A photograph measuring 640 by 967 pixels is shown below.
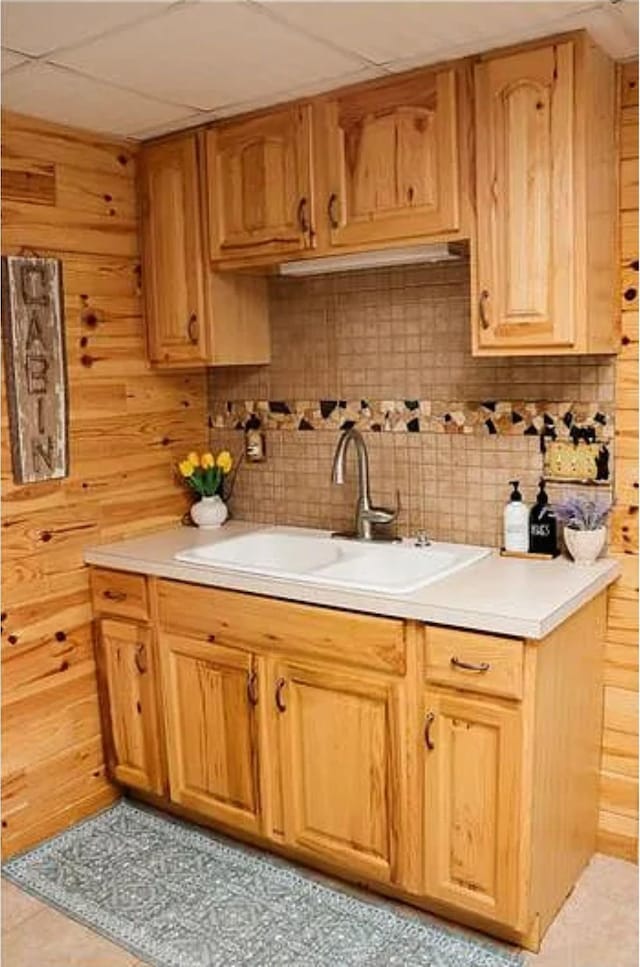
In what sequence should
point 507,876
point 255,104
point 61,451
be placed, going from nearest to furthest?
point 507,876 < point 255,104 < point 61,451

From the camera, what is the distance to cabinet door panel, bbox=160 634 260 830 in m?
2.53

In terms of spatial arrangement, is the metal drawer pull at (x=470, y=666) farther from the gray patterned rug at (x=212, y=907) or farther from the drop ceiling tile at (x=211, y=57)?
the drop ceiling tile at (x=211, y=57)

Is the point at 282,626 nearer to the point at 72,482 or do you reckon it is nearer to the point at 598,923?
the point at 72,482

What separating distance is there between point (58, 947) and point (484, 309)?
1.97 m

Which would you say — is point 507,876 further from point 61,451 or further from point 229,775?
point 61,451

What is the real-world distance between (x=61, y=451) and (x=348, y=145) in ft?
4.09

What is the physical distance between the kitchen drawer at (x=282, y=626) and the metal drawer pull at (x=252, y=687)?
8cm

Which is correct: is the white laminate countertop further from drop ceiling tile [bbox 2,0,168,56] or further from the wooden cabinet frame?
drop ceiling tile [bbox 2,0,168,56]

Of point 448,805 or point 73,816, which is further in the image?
point 73,816

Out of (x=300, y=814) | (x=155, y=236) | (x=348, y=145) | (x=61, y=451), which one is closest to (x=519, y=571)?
(x=300, y=814)

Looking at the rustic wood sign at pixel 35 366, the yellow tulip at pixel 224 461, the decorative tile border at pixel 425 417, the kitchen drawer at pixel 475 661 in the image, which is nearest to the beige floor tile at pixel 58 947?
the kitchen drawer at pixel 475 661

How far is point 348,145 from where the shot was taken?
2.43 m

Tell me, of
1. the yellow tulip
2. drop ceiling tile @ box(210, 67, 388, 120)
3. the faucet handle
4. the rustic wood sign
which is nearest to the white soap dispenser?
the faucet handle

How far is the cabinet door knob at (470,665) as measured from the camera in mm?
2047
